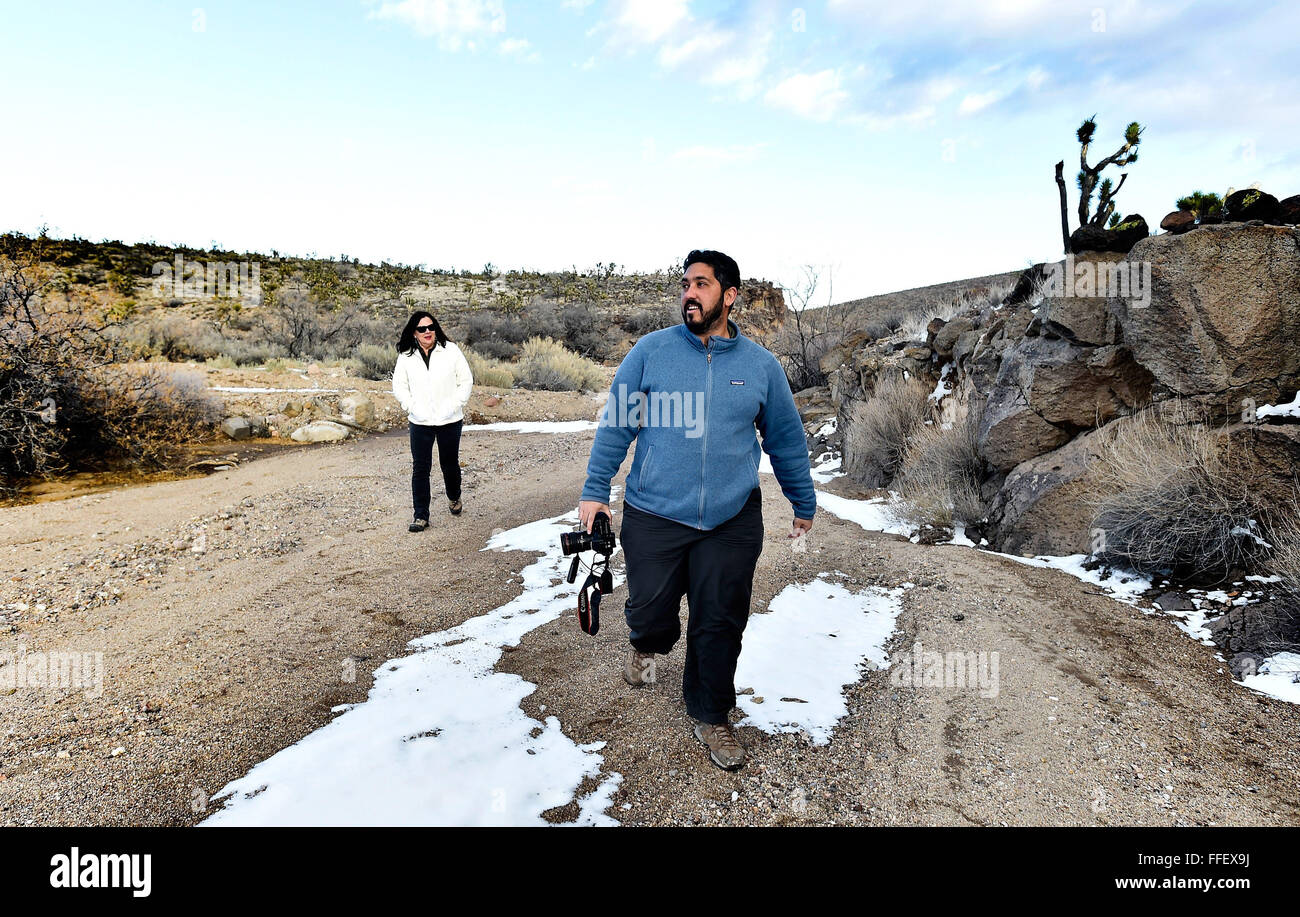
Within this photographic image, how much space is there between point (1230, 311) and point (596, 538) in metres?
5.06

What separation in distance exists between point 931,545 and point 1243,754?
10.9 feet

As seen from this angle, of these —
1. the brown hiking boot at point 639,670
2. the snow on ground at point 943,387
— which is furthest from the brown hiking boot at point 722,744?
the snow on ground at point 943,387

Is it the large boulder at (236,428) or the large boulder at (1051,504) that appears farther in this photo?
the large boulder at (236,428)

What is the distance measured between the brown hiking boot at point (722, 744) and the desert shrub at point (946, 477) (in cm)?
448

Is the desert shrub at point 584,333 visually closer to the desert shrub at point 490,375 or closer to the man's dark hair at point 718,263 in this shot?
the desert shrub at point 490,375

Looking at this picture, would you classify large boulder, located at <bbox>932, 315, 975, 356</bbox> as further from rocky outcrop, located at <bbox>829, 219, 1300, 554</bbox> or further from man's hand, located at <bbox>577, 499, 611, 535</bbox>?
man's hand, located at <bbox>577, 499, 611, 535</bbox>

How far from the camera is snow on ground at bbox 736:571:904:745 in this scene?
3211 millimetres

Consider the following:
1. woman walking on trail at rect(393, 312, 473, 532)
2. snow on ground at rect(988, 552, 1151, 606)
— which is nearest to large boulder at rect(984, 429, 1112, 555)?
snow on ground at rect(988, 552, 1151, 606)

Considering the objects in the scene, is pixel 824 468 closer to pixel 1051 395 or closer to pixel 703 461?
pixel 1051 395

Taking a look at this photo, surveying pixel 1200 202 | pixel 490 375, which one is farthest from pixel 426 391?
pixel 490 375

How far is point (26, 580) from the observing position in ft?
15.8

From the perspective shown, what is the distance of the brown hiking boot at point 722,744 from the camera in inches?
107
